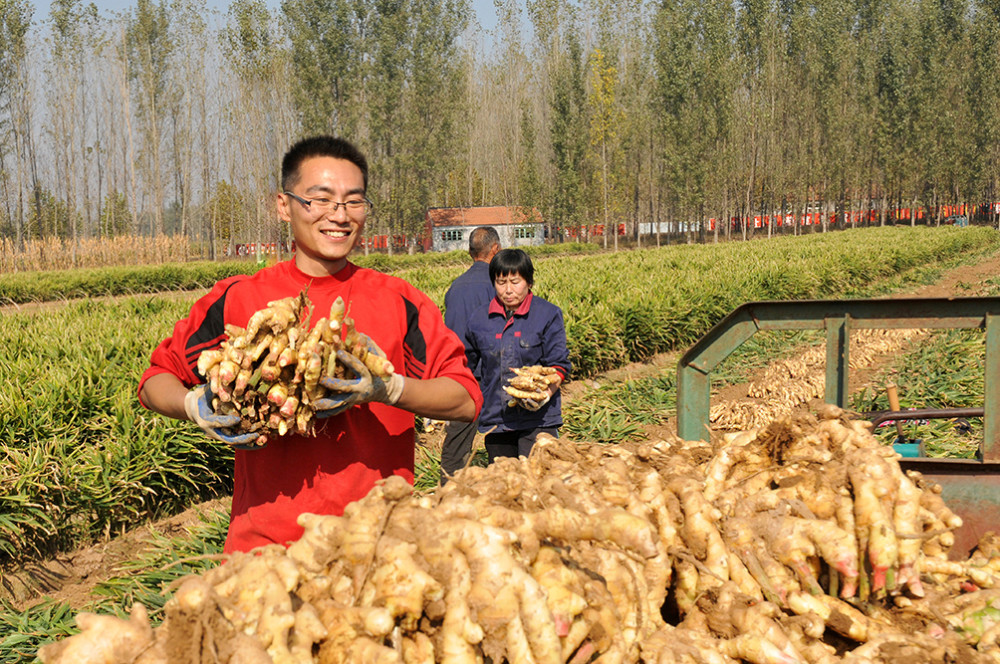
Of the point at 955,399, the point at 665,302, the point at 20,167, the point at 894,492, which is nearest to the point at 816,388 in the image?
the point at 955,399

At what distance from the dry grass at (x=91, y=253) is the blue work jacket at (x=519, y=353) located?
1089 inches

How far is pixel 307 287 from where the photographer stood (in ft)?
6.48

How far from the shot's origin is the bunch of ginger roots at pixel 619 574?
1053 mm

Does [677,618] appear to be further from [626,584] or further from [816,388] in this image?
[816,388]

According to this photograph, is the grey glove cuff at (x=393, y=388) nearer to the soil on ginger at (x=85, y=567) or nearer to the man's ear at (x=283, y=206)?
the man's ear at (x=283, y=206)

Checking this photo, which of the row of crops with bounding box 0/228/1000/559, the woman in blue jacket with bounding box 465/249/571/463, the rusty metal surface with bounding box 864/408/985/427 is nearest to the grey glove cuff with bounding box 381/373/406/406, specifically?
the rusty metal surface with bounding box 864/408/985/427

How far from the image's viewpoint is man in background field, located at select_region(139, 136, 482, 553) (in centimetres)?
192

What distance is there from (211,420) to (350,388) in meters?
0.31

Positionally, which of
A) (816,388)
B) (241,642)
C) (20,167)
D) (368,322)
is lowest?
(816,388)

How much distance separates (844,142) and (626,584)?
57342 mm

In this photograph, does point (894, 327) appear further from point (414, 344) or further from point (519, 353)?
point (519, 353)

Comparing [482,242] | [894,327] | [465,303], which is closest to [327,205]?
[894,327]

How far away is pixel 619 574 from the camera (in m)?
1.32

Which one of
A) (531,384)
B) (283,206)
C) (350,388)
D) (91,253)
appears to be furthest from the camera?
(91,253)
